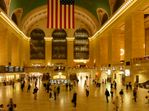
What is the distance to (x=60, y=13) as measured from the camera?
35938 mm

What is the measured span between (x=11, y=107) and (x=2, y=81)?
2410cm

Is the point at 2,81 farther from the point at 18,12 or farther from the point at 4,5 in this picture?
the point at 18,12

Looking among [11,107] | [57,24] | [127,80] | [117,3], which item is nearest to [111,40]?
[117,3]

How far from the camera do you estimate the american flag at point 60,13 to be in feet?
118

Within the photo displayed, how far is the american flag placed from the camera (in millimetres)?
35844

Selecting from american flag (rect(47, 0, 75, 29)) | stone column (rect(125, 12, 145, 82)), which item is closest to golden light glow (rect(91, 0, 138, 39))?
stone column (rect(125, 12, 145, 82))

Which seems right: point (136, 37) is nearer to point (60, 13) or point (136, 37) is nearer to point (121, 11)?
point (121, 11)

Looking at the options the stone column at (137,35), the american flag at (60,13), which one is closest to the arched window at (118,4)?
the american flag at (60,13)

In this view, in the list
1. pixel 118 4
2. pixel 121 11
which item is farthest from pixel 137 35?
pixel 118 4

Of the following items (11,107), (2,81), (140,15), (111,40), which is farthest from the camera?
(111,40)

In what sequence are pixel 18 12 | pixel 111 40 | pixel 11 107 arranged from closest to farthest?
1. pixel 11 107
2. pixel 111 40
3. pixel 18 12

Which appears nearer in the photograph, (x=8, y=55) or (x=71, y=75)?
(x=8, y=55)

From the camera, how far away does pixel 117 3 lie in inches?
1490

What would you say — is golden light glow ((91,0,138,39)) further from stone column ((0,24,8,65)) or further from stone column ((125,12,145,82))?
stone column ((0,24,8,65))
